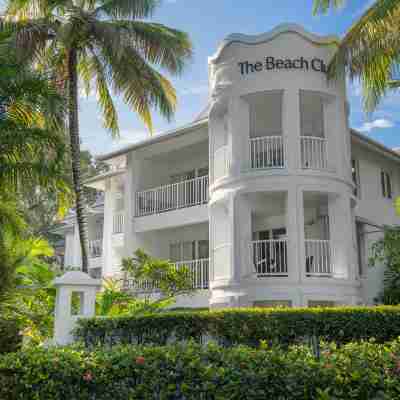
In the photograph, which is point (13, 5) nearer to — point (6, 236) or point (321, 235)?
point (6, 236)

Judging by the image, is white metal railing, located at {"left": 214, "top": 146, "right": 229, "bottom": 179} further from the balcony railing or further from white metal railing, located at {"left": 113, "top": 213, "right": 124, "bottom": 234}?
white metal railing, located at {"left": 113, "top": 213, "right": 124, "bottom": 234}

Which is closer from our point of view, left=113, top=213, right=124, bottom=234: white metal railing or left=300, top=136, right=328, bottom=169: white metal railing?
left=300, top=136, right=328, bottom=169: white metal railing

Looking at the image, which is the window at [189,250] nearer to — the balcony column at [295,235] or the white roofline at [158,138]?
the white roofline at [158,138]

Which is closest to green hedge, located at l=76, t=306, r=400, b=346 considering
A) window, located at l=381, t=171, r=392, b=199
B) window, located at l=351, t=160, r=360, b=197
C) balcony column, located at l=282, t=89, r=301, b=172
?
balcony column, located at l=282, t=89, r=301, b=172

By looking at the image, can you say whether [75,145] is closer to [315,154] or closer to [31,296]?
[31,296]

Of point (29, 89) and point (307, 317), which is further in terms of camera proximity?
point (29, 89)

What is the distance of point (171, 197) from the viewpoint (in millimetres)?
22250

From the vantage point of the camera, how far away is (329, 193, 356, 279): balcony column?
52.7ft

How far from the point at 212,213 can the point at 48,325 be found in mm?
6478

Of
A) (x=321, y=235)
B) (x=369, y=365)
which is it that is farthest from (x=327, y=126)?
(x=369, y=365)

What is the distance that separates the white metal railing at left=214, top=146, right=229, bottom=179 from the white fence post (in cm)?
649

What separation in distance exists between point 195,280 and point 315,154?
586 cm

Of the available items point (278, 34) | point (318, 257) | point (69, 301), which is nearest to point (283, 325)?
point (69, 301)

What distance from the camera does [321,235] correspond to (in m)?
18.9
